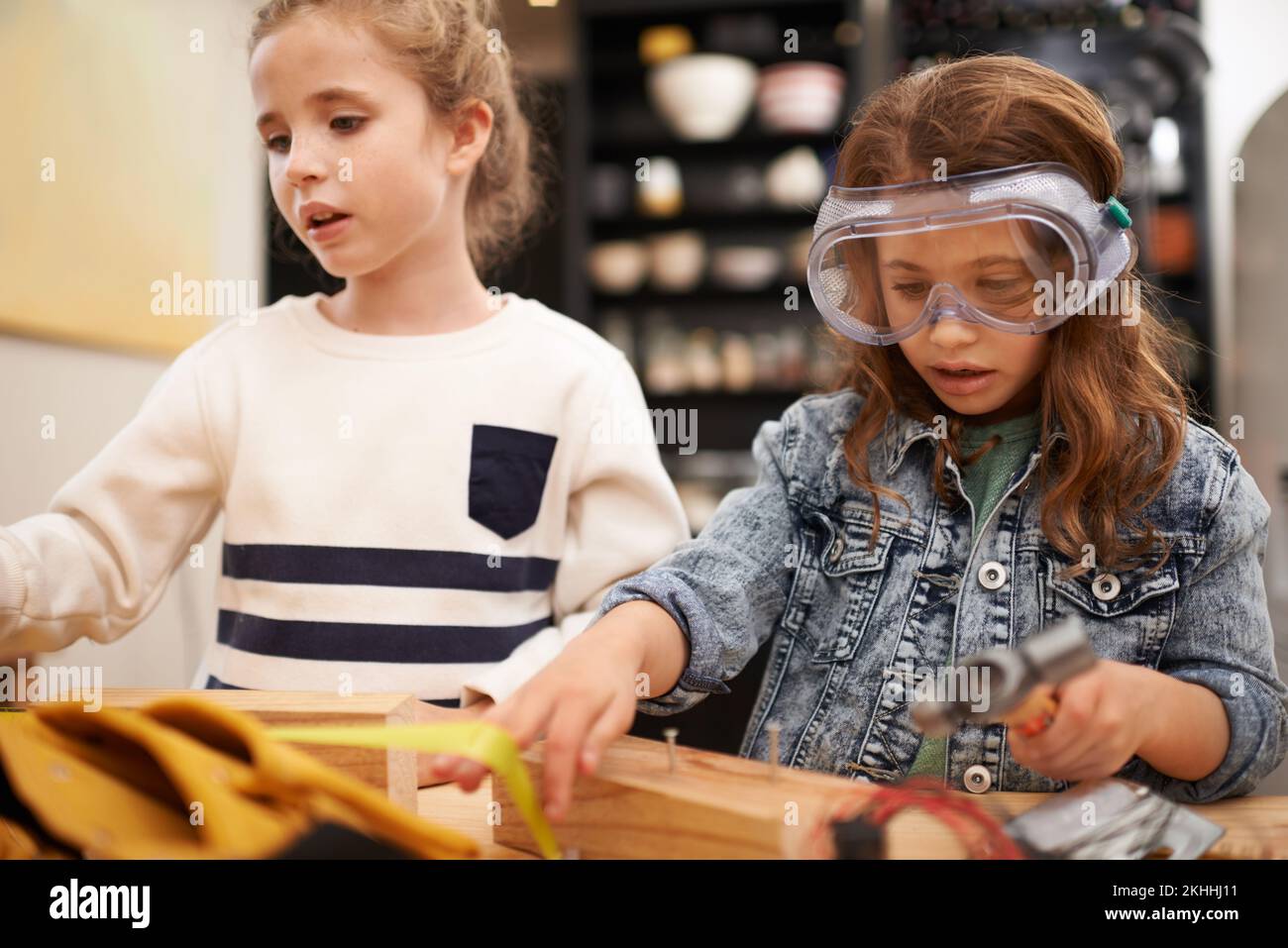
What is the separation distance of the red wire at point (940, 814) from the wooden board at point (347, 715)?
26 centimetres

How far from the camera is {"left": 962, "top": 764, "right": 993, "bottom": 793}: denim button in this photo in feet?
3.04

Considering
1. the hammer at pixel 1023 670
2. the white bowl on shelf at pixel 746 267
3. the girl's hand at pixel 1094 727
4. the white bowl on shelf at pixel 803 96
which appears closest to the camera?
the hammer at pixel 1023 670

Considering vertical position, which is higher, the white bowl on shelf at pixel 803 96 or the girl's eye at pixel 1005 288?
the white bowl on shelf at pixel 803 96

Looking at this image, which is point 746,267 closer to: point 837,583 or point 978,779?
point 837,583

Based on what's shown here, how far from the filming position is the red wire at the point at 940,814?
60 cm

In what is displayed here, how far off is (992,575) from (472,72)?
0.76 meters

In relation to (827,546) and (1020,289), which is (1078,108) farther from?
(827,546)

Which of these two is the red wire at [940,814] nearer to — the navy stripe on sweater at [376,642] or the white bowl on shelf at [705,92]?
the navy stripe on sweater at [376,642]

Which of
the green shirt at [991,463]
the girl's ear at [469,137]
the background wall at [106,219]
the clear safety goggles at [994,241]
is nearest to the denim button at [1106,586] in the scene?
the green shirt at [991,463]

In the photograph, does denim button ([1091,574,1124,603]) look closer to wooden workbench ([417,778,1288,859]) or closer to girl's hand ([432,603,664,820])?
wooden workbench ([417,778,1288,859])

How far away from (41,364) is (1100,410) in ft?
3.96

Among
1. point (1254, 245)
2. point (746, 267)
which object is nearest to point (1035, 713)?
point (1254, 245)

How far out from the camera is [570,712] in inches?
25.6

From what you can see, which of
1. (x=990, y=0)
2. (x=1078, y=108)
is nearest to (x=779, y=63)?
(x=990, y=0)
